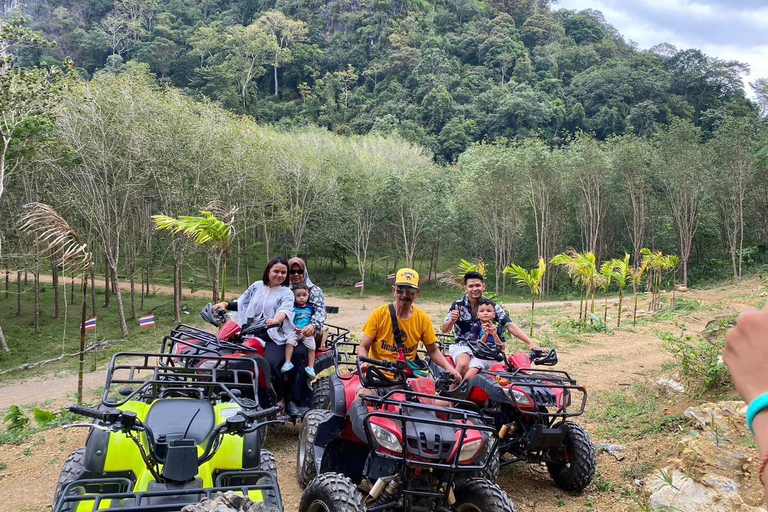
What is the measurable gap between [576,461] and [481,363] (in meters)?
1.15

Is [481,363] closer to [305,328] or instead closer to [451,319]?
[451,319]

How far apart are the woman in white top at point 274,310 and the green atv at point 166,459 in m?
2.24

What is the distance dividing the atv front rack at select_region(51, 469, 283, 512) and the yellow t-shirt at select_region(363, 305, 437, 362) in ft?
4.94

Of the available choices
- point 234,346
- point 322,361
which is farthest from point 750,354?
point 322,361

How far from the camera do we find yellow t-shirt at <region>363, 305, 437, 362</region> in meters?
4.48

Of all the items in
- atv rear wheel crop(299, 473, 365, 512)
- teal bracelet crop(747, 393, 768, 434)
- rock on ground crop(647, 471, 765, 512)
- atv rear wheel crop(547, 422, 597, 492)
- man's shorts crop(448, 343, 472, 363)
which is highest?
teal bracelet crop(747, 393, 768, 434)

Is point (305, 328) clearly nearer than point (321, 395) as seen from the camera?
No

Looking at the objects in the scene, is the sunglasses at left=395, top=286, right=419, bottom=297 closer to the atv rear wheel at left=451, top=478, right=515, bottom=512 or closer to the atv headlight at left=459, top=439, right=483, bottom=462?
the atv headlight at left=459, top=439, right=483, bottom=462

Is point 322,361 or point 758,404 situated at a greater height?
point 758,404

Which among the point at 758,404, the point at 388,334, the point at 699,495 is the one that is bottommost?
the point at 699,495

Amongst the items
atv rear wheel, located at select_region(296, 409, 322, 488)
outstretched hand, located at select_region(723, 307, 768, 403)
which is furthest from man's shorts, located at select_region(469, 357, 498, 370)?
outstretched hand, located at select_region(723, 307, 768, 403)

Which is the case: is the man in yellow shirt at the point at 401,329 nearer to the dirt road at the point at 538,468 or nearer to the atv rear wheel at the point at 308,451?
the atv rear wheel at the point at 308,451

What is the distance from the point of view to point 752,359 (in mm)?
828

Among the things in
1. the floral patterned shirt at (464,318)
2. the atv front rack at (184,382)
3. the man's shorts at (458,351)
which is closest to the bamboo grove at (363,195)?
the floral patterned shirt at (464,318)
